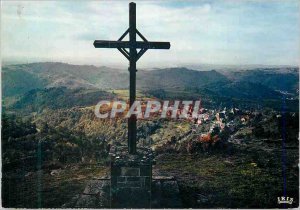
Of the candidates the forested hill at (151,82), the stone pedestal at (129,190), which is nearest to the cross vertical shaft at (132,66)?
the stone pedestal at (129,190)

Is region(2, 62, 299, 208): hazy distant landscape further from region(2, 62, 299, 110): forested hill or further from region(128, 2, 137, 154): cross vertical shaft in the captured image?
region(128, 2, 137, 154): cross vertical shaft

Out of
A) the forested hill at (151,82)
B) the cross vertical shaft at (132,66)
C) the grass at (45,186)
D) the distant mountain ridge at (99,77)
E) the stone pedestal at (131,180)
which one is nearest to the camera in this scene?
the stone pedestal at (131,180)

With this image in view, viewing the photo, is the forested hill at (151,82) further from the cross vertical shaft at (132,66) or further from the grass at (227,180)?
the cross vertical shaft at (132,66)

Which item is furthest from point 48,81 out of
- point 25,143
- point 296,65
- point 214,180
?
point 296,65

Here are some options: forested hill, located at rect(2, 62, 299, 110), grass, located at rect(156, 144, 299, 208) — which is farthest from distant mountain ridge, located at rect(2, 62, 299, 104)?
grass, located at rect(156, 144, 299, 208)

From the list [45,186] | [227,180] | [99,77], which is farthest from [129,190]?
[99,77]

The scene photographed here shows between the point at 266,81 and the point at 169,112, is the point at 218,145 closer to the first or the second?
the point at 169,112

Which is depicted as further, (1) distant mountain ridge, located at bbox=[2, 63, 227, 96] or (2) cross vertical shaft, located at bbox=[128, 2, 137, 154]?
(1) distant mountain ridge, located at bbox=[2, 63, 227, 96]
